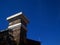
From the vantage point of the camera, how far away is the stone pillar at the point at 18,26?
10.5 meters

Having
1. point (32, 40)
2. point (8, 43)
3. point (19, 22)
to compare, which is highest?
point (19, 22)

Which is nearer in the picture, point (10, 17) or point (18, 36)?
point (18, 36)

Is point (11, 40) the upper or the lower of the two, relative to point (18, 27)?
lower

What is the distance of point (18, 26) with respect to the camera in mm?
11039

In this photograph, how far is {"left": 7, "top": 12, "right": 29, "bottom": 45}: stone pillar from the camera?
10.5 meters

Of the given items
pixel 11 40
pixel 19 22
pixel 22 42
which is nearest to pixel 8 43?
pixel 11 40

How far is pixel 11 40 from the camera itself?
1038 centimetres

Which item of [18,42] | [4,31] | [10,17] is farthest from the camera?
[10,17]

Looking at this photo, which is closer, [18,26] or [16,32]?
[16,32]

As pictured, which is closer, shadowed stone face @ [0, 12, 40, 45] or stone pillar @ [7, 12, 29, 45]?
shadowed stone face @ [0, 12, 40, 45]

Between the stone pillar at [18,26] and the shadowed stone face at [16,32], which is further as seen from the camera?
the stone pillar at [18,26]

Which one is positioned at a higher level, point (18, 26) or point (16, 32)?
point (18, 26)

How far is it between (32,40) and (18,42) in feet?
5.35

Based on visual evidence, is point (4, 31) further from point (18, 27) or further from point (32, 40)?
point (32, 40)
